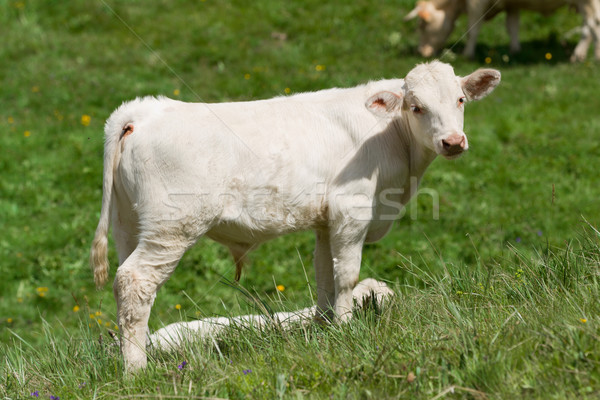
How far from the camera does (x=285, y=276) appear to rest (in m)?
8.69

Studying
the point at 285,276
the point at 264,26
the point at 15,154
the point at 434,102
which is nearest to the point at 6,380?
the point at 434,102

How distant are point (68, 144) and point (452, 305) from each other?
8.29 m

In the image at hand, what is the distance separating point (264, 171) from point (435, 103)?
4.53 feet

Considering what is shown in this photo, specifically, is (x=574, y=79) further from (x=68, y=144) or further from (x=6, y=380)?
(x=6, y=380)

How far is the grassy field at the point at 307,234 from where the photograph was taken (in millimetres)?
3883

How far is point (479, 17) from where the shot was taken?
14.9 meters

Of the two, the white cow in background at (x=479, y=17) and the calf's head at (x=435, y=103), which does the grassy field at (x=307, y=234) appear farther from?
the calf's head at (x=435, y=103)

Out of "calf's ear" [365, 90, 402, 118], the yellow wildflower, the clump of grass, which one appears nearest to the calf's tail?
the clump of grass

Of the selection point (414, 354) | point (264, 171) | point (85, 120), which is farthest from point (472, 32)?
point (414, 354)

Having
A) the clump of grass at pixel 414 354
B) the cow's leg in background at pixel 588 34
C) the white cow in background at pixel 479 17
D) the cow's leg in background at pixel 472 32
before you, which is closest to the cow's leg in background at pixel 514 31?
the white cow in background at pixel 479 17

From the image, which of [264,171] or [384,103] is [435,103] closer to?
[384,103]

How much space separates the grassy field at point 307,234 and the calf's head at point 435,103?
31.3 inches

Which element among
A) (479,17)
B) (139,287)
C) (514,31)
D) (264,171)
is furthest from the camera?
(479,17)

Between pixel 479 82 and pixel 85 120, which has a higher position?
pixel 85 120
